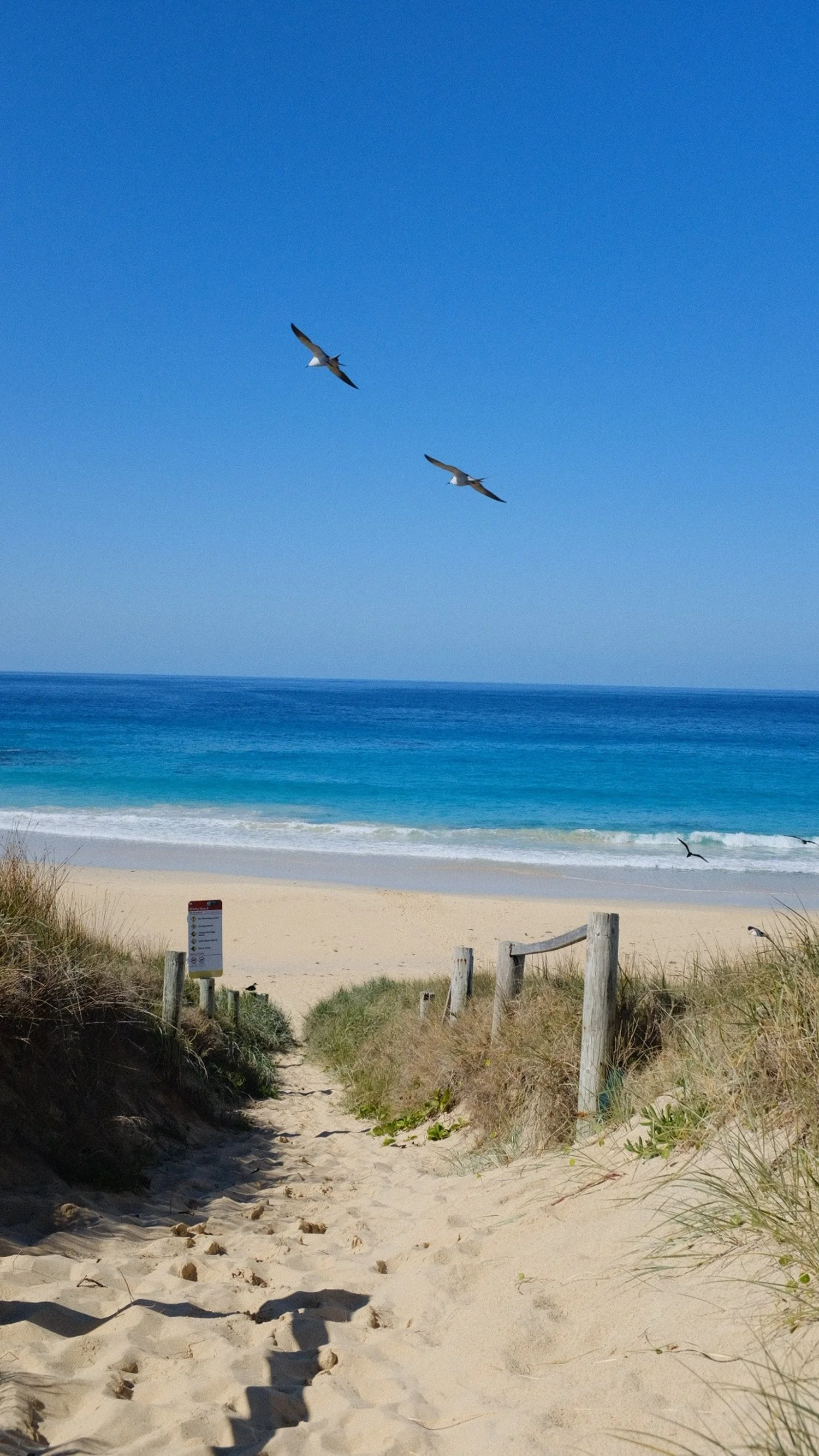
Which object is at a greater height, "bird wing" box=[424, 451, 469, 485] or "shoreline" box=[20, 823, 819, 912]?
"bird wing" box=[424, 451, 469, 485]

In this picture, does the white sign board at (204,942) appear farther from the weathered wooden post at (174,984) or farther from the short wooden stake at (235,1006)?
the short wooden stake at (235,1006)

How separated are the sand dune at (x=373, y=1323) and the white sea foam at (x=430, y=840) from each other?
19.9 metres

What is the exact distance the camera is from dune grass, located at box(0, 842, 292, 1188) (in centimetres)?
579

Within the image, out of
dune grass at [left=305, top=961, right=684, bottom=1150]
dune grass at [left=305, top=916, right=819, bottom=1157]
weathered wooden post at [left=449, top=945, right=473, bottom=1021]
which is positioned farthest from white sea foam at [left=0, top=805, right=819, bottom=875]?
dune grass at [left=305, top=916, right=819, bottom=1157]

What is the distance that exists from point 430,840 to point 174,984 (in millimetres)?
21230

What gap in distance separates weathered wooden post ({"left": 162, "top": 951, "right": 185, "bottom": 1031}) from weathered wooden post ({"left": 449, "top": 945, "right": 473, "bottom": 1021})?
2275mm

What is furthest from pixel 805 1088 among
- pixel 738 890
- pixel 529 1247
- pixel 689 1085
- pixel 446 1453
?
pixel 738 890

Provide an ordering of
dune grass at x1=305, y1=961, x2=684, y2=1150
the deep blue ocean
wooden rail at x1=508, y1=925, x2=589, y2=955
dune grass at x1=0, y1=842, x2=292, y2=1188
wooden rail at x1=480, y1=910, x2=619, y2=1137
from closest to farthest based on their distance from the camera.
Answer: dune grass at x1=0, y1=842, x2=292, y2=1188
wooden rail at x1=480, y1=910, x2=619, y2=1137
dune grass at x1=305, y1=961, x2=684, y2=1150
wooden rail at x1=508, y1=925, x2=589, y2=955
the deep blue ocean

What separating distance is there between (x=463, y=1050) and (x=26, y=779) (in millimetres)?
35177

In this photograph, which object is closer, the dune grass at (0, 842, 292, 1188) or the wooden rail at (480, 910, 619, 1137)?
the dune grass at (0, 842, 292, 1188)

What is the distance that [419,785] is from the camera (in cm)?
4244

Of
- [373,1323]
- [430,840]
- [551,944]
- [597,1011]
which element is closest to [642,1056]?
[597,1011]

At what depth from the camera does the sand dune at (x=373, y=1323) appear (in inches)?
130

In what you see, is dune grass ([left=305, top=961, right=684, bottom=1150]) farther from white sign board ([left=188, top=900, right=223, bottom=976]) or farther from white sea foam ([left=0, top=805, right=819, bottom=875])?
white sea foam ([left=0, top=805, right=819, bottom=875])
